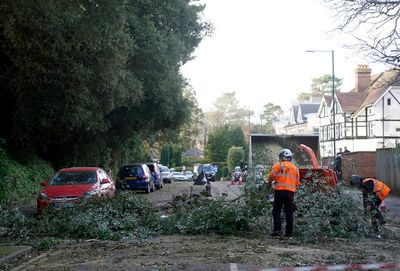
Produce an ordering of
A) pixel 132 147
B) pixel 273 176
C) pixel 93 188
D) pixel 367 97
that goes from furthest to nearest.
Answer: pixel 367 97, pixel 132 147, pixel 93 188, pixel 273 176

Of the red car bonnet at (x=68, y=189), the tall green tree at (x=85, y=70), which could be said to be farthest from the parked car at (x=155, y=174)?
the red car bonnet at (x=68, y=189)

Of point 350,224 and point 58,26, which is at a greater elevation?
point 58,26

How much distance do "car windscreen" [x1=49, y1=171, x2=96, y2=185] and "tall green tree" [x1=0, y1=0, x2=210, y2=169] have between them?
3809mm

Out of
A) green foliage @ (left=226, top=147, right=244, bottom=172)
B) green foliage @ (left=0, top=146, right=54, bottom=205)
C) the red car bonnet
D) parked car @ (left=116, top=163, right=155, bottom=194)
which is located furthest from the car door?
green foliage @ (left=226, top=147, right=244, bottom=172)

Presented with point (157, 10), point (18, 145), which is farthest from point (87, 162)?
point (157, 10)

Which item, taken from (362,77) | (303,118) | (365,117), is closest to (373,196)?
(365,117)

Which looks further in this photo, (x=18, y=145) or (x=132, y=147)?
(x=132, y=147)

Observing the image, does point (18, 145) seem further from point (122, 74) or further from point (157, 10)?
point (157, 10)

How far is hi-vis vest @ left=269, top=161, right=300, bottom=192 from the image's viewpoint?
36.1ft

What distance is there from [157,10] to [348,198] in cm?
1781

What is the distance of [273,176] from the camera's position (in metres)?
11.2

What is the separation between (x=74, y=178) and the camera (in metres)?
16.0

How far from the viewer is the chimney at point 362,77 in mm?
54438

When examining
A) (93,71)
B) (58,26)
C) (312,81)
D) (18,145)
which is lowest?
(18,145)
